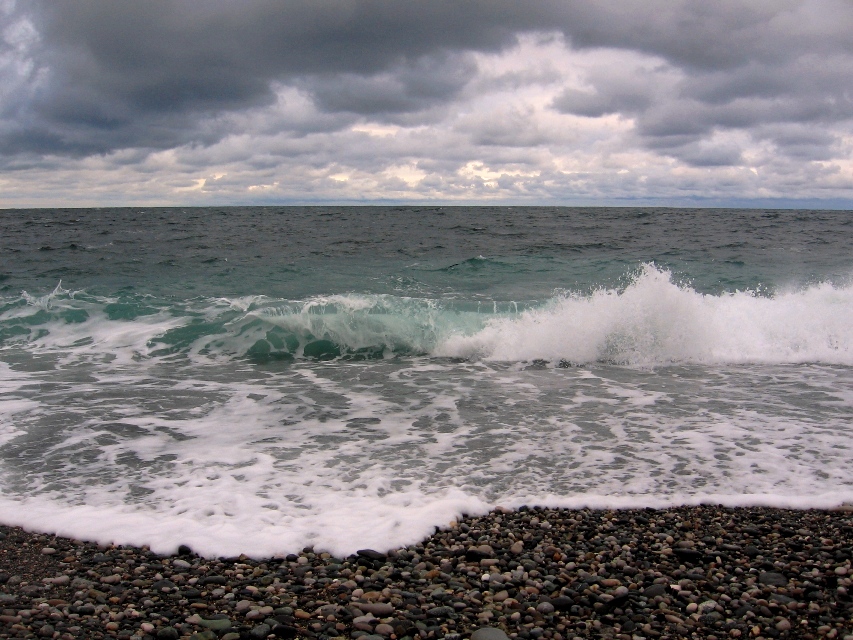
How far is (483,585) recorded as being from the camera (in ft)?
11.3

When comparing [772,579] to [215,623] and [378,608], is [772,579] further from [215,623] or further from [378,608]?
[215,623]

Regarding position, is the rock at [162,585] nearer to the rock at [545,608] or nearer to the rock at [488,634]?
the rock at [488,634]

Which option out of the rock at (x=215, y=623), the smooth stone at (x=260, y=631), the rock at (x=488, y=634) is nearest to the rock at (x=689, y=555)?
the rock at (x=488, y=634)

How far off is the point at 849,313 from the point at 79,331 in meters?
14.6

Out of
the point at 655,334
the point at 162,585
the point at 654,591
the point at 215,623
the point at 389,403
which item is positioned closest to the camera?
the point at 215,623

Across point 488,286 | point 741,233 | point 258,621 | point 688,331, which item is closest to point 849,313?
point 688,331

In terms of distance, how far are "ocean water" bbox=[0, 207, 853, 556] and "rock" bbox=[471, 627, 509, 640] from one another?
107cm

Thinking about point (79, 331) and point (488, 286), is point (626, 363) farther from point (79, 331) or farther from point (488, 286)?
point (79, 331)

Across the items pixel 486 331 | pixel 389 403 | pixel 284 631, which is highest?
pixel 486 331

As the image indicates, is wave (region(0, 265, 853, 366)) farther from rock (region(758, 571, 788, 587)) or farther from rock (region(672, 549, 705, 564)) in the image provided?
rock (region(758, 571, 788, 587))

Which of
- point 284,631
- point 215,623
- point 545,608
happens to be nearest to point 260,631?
point 284,631

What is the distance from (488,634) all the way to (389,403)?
4.71 m

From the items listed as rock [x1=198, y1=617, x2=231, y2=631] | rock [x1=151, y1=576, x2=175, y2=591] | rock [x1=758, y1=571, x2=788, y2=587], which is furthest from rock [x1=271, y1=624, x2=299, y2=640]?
rock [x1=758, y1=571, x2=788, y2=587]

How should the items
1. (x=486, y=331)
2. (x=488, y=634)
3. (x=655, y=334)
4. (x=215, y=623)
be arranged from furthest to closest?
1. (x=486, y=331)
2. (x=655, y=334)
3. (x=215, y=623)
4. (x=488, y=634)
